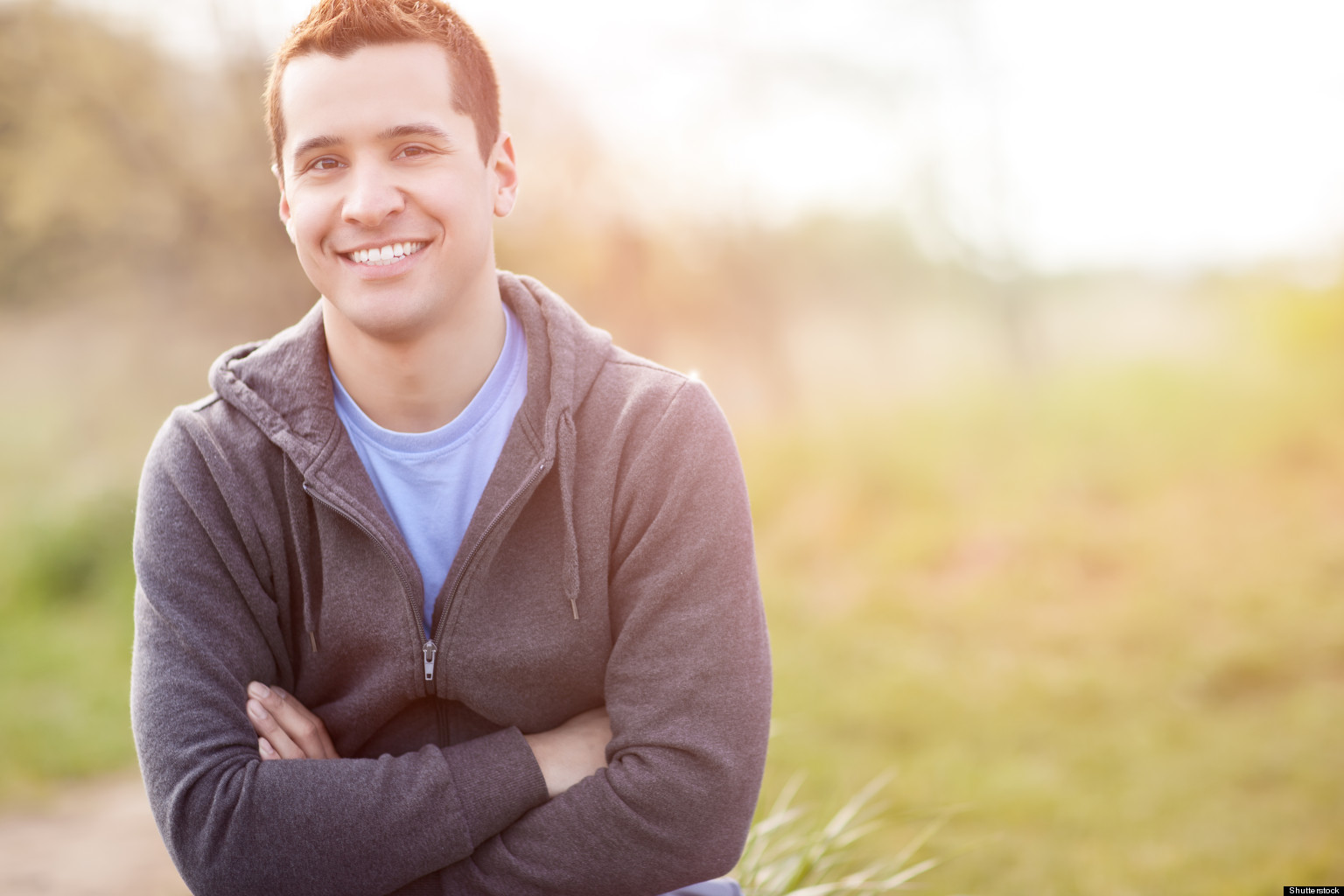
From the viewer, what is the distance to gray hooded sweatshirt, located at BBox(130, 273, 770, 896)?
1.65 meters

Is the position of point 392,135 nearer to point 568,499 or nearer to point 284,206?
point 284,206

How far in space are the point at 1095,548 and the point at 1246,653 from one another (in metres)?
1.10

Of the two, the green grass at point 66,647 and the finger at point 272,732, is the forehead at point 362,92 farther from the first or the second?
the green grass at point 66,647

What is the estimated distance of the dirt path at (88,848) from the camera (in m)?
3.39

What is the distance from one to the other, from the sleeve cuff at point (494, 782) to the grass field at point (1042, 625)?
4.44 ft

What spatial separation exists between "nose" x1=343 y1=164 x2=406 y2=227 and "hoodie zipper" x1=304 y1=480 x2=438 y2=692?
1.51ft

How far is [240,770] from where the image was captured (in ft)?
5.43

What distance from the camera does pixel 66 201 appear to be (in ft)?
23.2

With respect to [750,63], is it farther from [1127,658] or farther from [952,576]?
[1127,658]

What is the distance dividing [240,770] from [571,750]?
1.74ft

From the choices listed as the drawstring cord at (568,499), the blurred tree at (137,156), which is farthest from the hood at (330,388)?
the blurred tree at (137,156)

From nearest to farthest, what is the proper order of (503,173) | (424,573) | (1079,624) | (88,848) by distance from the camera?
(424,573) < (503,173) < (88,848) < (1079,624)

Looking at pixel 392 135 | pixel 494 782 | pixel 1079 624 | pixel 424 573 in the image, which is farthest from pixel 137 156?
pixel 494 782

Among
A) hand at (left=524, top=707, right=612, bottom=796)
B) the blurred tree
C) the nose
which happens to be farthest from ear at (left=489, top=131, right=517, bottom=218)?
A: the blurred tree
